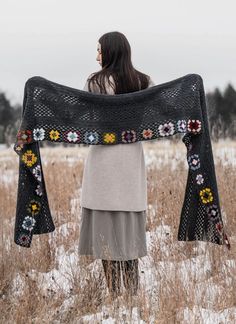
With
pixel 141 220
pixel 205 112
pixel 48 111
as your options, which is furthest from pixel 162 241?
pixel 48 111

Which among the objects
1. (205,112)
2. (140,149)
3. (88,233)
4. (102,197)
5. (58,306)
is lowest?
(58,306)

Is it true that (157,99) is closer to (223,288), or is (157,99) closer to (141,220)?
(141,220)

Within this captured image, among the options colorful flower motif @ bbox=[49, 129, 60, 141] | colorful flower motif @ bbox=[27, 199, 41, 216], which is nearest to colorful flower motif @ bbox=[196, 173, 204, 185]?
colorful flower motif @ bbox=[49, 129, 60, 141]

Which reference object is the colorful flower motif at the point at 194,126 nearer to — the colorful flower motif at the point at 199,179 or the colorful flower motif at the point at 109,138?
the colorful flower motif at the point at 199,179

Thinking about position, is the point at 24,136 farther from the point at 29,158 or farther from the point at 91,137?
the point at 91,137

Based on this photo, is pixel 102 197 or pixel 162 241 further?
pixel 162 241

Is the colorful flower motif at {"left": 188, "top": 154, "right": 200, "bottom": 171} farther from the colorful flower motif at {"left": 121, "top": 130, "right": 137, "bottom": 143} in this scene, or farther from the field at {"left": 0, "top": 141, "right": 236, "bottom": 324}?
the field at {"left": 0, "top": 141, "right": 236, "bottom": 324}

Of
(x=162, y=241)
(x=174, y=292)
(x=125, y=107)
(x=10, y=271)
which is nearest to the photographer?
(x=174, y=292)

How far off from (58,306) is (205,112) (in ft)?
5.23

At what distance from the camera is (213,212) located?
360 cm

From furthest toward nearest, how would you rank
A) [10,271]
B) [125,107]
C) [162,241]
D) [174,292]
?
[162,241] → [10,271] → [125,107] → [174,292]

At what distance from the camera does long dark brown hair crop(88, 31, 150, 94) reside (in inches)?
130

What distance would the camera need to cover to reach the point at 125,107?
3350 millimetres

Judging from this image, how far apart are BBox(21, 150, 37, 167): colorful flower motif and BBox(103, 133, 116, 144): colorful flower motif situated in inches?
19.1
